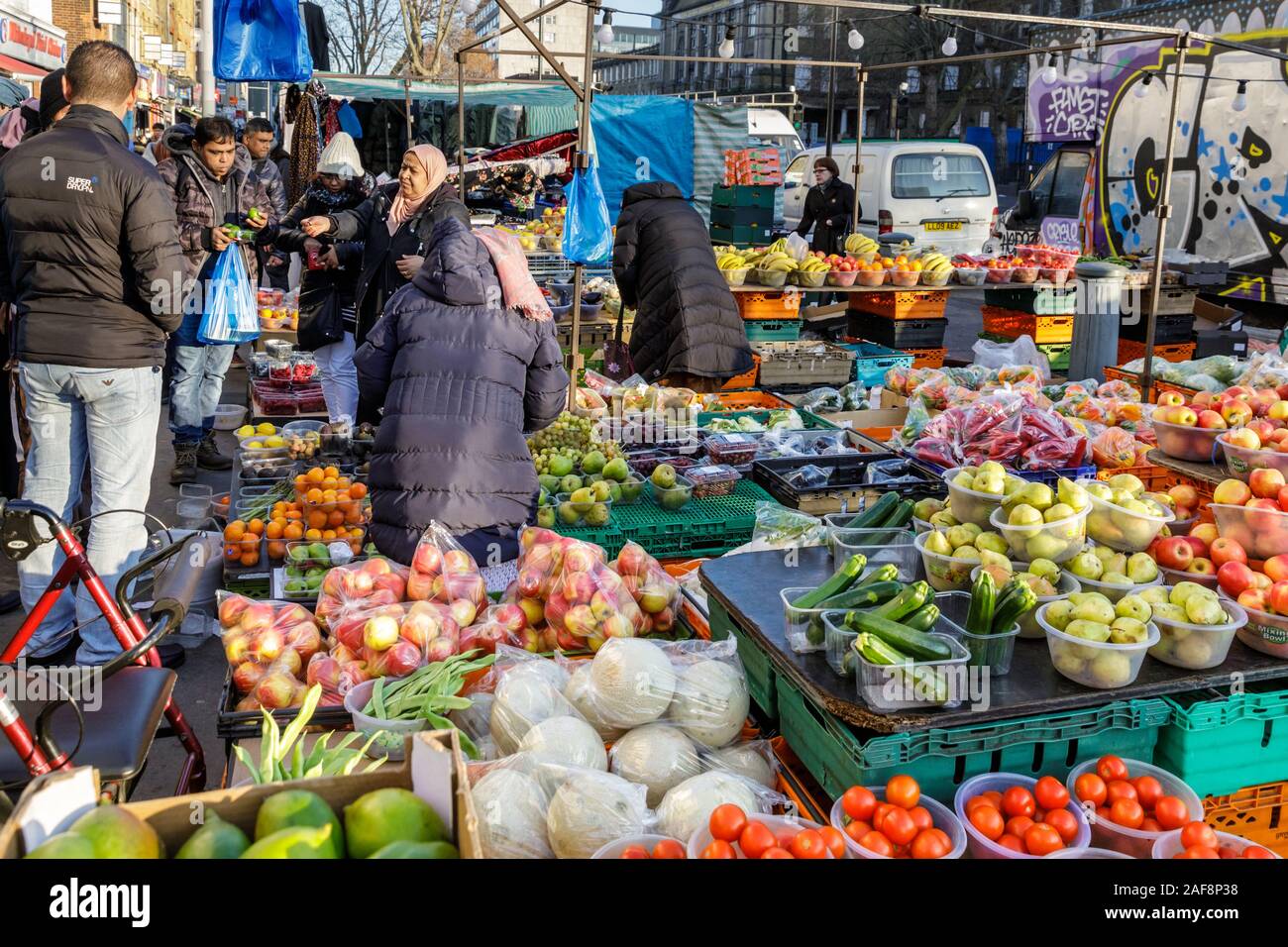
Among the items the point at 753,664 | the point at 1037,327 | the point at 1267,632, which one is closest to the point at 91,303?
the point at 753,664

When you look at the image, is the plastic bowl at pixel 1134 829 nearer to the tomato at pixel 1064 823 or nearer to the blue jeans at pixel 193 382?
the tomato at pixel 1064 823

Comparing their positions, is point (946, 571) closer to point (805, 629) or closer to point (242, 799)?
point (805, 629)

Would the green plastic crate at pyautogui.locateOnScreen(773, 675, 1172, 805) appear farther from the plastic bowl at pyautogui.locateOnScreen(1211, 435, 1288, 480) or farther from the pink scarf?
the pink scarf

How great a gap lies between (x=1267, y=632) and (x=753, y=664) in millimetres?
1383

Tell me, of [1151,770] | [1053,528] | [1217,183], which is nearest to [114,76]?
[1053,528]

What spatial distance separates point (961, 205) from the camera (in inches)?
669

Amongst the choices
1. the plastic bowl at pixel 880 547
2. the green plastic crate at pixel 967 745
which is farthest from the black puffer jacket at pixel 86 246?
the green plastic crate at pixel 967 745

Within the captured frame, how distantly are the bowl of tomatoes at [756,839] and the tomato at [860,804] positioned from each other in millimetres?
100

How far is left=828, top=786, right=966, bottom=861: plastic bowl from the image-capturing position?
228cm

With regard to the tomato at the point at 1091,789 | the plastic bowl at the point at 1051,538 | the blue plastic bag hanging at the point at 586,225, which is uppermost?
the blue plastic bag hanging at the point at 586,225

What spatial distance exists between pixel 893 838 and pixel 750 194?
→ 1569cm

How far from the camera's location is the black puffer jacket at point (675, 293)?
745 centimetres

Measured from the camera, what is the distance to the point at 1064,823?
96.6 inches
